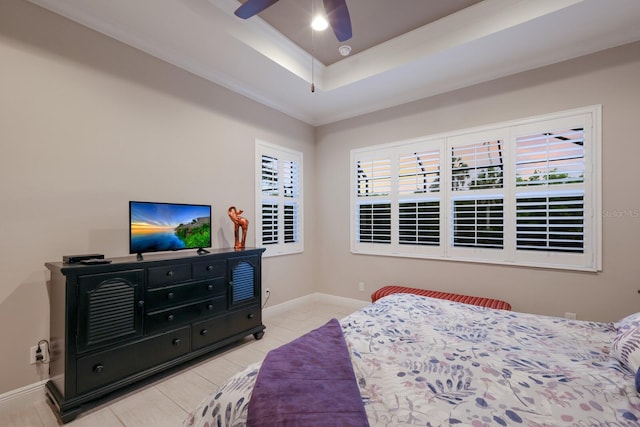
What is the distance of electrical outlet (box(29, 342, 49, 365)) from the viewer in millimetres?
2084

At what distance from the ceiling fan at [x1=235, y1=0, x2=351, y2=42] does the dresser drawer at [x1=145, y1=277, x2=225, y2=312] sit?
7.33 ft

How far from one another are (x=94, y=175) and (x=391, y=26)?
10.3 ft

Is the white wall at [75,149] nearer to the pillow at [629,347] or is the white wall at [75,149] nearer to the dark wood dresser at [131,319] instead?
the dark wood dresser at [131,319]

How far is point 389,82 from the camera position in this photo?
11.3 ft

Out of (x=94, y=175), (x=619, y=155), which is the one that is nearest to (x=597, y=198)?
(x=619, y=155)

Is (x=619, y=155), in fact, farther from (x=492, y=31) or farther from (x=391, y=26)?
(x=391, y=26)

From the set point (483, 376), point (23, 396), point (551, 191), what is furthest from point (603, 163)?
point (23, 396)

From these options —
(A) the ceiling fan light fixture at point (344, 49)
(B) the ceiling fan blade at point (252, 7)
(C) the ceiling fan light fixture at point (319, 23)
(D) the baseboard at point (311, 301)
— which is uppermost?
(A) the ceiling fan light fixture at point (344, 49)

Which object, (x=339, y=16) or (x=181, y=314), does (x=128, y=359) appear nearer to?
(x=181, y=314)

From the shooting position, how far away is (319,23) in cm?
273

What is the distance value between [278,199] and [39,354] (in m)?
2.78

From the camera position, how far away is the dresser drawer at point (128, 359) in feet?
6.44

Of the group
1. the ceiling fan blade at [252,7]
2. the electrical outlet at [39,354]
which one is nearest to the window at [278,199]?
the ceiling fan blade at [252,7]

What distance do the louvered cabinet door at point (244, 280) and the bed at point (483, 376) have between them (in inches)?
60.6
